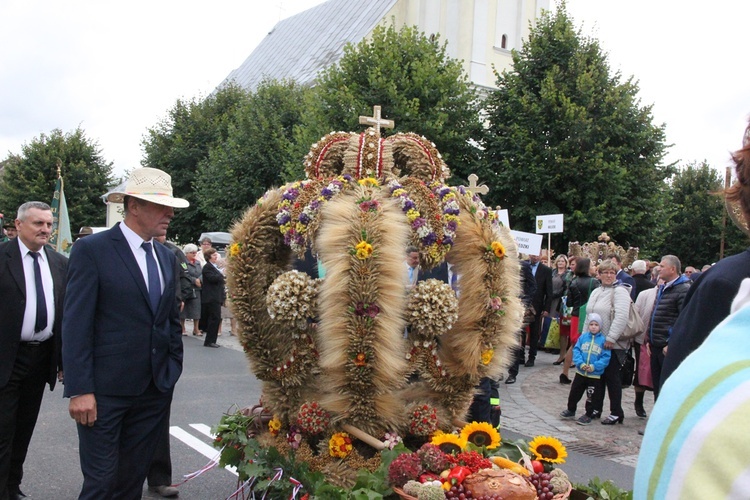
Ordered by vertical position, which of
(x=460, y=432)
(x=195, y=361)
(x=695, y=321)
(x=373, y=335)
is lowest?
(x=195, y=361)

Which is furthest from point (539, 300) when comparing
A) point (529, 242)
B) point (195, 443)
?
point (195, 443)

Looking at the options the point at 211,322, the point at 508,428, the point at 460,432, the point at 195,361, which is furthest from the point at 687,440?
the point at 211,322

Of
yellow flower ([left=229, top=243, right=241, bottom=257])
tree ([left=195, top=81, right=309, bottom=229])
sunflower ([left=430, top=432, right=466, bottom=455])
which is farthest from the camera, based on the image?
tree ([left=195, top=81, right=309, bottom=229])

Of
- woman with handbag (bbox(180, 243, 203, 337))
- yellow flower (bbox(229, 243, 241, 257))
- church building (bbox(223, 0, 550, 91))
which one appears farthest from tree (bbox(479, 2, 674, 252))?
yellow flower (bbox(229, 243, 241, 257))

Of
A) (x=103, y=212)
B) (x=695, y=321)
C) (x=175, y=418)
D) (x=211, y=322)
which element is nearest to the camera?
(x=695, y=321)

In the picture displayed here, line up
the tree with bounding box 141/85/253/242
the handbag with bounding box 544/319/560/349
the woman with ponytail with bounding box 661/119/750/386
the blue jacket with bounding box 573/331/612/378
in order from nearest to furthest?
1. the woman with ponytail with bounding box 661/119/750/386
2. the blue jacket with bounding box 573/331/612/378
3. the handbag with bounding box 544/319/560/349
4. the tree with bounding box 141/85/253/242

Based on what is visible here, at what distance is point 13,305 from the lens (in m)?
4.61

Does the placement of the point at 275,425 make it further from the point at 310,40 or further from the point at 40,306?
the point at 310,40

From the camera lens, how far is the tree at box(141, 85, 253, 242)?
124 feet

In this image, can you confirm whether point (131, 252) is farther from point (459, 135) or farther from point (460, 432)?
point (459, 135)

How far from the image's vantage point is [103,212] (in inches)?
Result: 1807

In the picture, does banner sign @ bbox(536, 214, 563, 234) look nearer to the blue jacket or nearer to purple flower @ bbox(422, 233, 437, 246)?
the blue jacket

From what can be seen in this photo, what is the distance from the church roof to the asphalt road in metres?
29.3

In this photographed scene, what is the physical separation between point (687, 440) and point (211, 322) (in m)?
13.5
